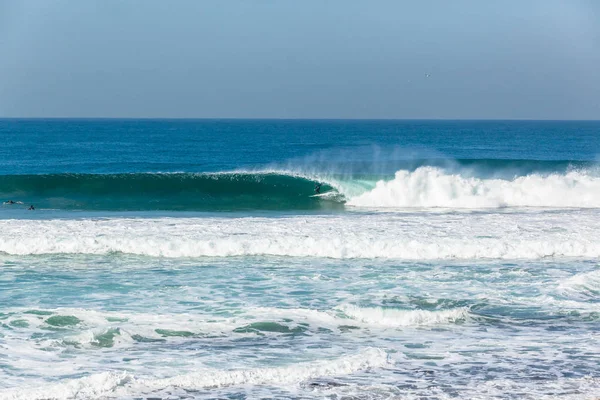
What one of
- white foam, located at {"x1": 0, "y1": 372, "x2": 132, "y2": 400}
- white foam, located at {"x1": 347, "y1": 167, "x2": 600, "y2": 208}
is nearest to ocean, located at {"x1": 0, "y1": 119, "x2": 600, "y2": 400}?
white foam, located at {"x1": 0, "y1": 372, "x2": 132, "y2": 400}

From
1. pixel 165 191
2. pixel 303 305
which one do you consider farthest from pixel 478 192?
pixel 303 305

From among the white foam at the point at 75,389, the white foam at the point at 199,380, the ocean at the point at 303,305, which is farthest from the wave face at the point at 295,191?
the white foam at the point at 75,389

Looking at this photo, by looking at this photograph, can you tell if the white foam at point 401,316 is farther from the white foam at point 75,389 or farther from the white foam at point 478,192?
the white foam at point 478,192

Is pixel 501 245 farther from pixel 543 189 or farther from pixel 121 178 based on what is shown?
pixel 121 178

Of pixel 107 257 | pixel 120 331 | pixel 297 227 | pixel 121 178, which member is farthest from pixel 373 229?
pixel 121 178

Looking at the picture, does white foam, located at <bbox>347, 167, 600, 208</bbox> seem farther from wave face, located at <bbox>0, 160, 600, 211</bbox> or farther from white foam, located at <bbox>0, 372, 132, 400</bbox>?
white foam, located at <bbox>0, 372, 132, 400</bbox>
